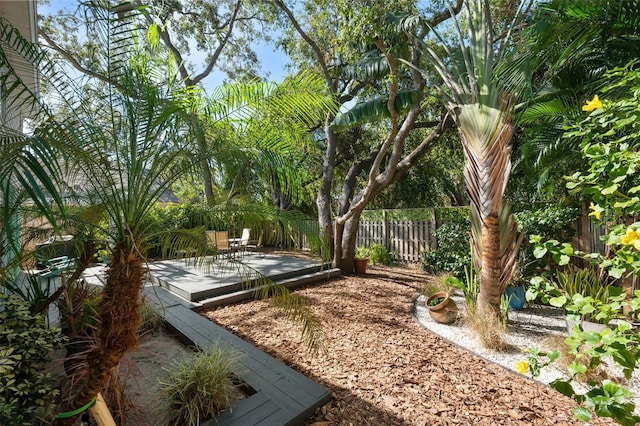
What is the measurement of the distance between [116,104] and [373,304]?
198 inches

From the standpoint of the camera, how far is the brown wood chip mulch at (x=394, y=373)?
8.61 feet

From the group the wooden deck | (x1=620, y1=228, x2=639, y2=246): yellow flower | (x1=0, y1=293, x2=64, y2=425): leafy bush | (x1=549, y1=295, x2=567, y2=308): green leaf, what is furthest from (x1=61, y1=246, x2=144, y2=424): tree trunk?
(x1=620, y1=228, x2=639, y2=246): yellow flower

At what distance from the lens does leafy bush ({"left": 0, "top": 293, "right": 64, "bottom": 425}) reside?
6.46ft

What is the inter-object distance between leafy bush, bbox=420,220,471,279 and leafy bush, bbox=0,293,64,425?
22.4ft

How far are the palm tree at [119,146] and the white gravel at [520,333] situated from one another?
253cm

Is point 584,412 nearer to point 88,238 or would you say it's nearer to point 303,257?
point 88,238

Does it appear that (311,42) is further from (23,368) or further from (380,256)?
(23,368)

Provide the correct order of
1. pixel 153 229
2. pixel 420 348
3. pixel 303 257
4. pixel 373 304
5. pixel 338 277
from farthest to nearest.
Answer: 1. pixel 303 257
2. pixel 338 277
3. pixel 373 304
4. pixel 420 348
5. pixel 153 229

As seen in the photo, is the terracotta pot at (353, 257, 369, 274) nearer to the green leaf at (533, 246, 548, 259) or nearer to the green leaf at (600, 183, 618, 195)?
the green leaf at (533, 246, 548, 259)

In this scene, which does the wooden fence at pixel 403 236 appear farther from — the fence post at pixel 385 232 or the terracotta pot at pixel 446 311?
the terracotta pot at pixel 446 311

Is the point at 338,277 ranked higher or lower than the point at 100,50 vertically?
lower

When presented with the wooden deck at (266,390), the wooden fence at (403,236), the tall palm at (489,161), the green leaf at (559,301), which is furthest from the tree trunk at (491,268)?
the wooden fence at (403,236)

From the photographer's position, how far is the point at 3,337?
2.38 m

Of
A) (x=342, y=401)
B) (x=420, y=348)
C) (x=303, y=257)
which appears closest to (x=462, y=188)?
(x=303, y=257)
